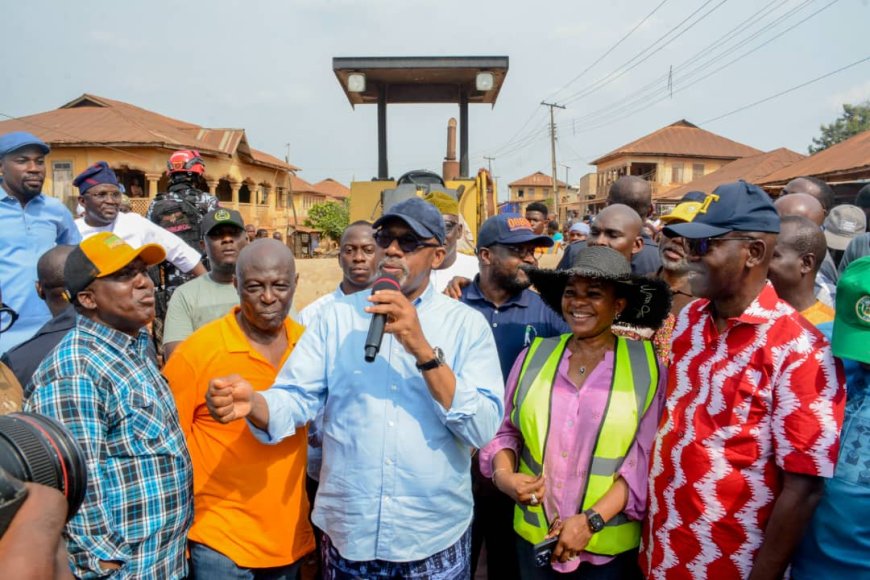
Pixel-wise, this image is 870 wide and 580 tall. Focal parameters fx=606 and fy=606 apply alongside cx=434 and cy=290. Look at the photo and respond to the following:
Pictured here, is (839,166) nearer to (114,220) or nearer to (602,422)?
(602,422)

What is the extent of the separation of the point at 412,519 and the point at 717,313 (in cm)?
131

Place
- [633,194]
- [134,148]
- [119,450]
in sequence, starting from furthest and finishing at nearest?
[134,148] → [633,194] → [119,450]

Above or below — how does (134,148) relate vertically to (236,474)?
above

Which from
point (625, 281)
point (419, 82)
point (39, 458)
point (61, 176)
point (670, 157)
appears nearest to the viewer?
point (39, 458)

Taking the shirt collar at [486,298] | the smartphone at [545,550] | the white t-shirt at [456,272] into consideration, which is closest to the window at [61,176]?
the white t-shirt at [456,272]

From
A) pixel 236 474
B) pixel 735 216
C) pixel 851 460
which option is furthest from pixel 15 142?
pixel 851 460

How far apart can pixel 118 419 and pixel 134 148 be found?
25383mm

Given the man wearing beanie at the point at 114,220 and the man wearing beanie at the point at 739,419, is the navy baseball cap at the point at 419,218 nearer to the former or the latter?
the man wearing beanie at the point at 739,419

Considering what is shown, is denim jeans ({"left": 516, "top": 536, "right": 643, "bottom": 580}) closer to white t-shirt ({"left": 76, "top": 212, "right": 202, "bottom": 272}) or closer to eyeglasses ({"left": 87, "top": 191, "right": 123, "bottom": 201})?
white t-shirt ({"left": 76, "top": 212, "right": 202, "bottom": 272})

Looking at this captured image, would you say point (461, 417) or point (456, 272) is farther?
point (456, 272)

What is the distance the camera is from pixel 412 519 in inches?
82.4

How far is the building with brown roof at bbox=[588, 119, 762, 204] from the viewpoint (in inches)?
→ 1752

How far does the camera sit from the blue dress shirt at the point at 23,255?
3.73 metres

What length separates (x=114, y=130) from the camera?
2489 centimetres
